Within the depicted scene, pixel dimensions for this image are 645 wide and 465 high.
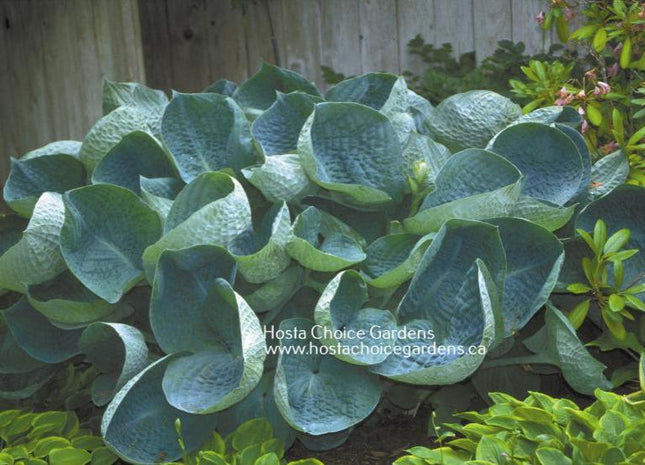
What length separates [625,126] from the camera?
106 inches

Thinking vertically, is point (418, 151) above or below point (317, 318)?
above

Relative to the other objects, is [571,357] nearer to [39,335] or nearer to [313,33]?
[39,335]

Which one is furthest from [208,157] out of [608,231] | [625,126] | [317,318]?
[625,126]

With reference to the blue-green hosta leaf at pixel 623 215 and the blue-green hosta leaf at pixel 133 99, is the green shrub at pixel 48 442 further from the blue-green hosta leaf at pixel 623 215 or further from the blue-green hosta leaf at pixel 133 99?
the blue-green hosta leaf at pixel 623 215

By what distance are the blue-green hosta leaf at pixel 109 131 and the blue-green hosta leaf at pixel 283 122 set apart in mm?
271

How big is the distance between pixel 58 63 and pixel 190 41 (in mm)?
1189

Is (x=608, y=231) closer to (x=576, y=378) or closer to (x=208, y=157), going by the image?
(x=576, y=378)

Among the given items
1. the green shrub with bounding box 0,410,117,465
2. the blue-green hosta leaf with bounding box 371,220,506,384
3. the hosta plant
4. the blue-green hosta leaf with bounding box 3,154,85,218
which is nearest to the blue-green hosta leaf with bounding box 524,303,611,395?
the hosta plant

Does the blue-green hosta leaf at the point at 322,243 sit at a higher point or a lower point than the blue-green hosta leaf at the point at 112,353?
higher

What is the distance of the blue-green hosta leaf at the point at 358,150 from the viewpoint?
1.85 meters

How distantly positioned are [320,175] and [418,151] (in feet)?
0.78

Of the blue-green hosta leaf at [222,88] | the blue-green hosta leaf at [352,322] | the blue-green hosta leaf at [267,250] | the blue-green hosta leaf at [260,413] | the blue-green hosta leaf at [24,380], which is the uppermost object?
the blue-green hosta leaf at [222,88]

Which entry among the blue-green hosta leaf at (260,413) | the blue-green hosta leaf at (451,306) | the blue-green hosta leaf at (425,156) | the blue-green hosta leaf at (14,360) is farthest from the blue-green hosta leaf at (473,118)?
the blue-green hosta leaf at (14,360)

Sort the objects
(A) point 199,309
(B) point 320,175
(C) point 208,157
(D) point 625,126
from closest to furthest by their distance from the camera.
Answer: (A) point 199,309 < (B) point 320,175 < (C) point 208,157 < (D) point 625,126
